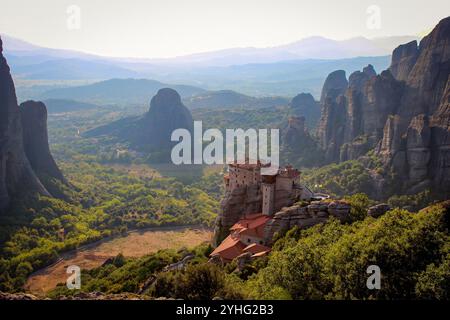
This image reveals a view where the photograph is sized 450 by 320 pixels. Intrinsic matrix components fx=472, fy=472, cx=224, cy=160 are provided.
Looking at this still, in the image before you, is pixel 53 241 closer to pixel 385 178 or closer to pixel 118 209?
pixel 118 209

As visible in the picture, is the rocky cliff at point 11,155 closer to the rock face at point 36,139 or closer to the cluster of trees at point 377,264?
the rock face at point 36,139

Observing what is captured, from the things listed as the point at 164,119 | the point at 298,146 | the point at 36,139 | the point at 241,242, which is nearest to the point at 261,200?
the point at 241,242
